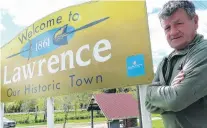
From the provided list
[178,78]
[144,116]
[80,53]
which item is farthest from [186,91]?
[80,53]

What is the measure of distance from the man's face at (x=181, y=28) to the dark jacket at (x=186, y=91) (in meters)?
0.02

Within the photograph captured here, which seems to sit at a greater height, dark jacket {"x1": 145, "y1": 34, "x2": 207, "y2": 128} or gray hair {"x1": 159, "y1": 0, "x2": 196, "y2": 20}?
gray hair {"x1": 159, "y1": 0, "x2": 196, "y2": 20}

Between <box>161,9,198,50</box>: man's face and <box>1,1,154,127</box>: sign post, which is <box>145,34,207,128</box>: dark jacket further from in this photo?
<box>1,1,154,127</box>: sign post

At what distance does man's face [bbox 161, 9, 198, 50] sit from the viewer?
741 mm

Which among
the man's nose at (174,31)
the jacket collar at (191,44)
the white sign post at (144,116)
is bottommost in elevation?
the white sign post at (144,116)

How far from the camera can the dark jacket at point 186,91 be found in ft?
2.21

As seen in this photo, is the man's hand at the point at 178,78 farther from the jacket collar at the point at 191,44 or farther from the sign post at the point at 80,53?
the sign post at the point at 80,53

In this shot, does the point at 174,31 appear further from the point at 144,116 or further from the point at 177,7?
the point at 144,116

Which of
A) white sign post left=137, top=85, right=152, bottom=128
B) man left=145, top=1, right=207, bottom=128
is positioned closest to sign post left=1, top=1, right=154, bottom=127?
white sign post left=137, top=85, right=152, bottom=128

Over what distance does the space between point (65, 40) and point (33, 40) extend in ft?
1.93

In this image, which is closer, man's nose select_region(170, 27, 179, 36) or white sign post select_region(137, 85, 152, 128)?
man's nose select_region(170, 27, 179, 36)

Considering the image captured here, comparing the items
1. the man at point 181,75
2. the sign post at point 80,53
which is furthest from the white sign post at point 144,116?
the man at point 181,75

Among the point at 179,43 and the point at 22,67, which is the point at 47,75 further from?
the point at 179,43

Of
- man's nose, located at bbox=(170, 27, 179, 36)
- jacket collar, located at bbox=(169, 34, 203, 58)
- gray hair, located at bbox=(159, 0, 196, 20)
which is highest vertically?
gray hair, located at bbox=(159, 0, 196, 20)
